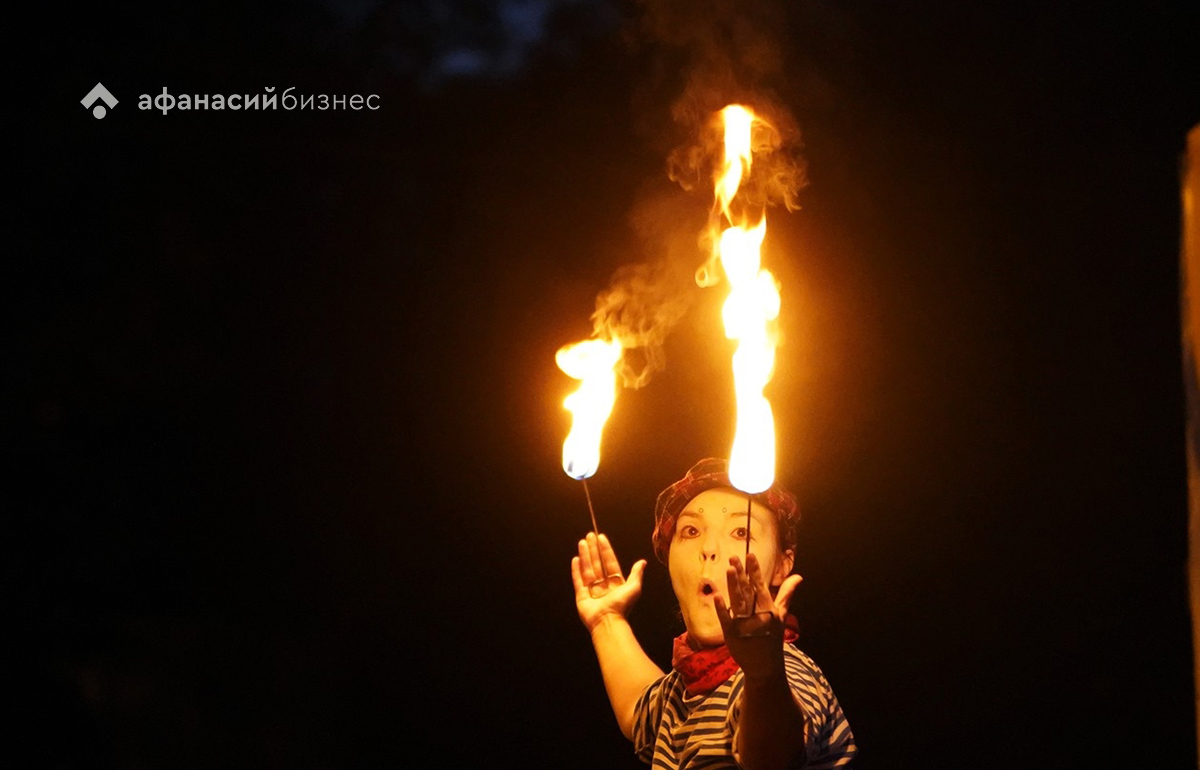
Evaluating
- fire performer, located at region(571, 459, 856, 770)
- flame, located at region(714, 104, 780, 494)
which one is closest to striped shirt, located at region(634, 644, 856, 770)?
fire performer, located at region(571, 459, 856, 770)

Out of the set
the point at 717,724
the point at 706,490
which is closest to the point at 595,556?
the point at 706,490

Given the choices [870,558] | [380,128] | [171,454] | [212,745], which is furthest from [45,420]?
[870,558]

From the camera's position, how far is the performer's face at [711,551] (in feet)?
10.5

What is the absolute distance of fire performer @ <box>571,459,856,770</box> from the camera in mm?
2709

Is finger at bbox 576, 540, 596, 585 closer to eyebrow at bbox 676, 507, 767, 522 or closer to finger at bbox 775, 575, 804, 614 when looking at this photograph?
eyebrow at bbox 676, 507, 767, 522

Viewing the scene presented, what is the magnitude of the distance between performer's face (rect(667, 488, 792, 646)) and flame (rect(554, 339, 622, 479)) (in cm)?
31

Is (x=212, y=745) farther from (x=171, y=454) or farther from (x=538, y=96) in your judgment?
(x=538, y=96)

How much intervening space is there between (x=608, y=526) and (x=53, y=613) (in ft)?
6.00

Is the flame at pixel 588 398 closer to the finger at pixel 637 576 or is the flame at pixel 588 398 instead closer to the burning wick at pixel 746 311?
the finger at pixel 637 576

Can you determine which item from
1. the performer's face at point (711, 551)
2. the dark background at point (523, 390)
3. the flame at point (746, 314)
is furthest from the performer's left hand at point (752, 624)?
the dark background at point (523, 390)

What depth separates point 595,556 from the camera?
3449 mm

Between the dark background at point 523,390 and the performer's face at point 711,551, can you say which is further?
the dark background at point 523,390

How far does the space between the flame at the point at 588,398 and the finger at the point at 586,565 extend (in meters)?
0.20

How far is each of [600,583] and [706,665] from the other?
0.45 m
